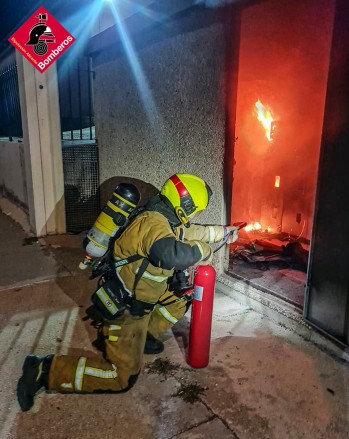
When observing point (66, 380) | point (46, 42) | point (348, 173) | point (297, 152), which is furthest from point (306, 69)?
point (66, 380)

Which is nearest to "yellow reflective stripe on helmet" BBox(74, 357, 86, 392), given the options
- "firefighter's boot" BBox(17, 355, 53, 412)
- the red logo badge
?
"firefighter's boot" BBox(17, 355, 53, 412)

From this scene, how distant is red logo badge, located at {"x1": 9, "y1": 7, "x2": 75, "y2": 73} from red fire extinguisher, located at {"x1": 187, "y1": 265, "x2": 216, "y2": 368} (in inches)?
216

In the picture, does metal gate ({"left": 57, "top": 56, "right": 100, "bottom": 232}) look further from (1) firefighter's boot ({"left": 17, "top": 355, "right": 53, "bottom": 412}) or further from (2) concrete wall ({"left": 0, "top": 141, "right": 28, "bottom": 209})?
(1) firefighter's boot ({"left": 17, "top": 355, "right": 53, "bottom": 412})

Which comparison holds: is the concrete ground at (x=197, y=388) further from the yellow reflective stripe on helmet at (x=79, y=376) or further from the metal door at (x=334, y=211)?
the metal door at (x=334, y=211)

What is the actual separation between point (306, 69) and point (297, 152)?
4.55 feet

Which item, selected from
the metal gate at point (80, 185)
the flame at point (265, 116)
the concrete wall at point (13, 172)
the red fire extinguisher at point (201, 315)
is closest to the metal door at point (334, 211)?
the red fire extinguisher at point (201, 315)

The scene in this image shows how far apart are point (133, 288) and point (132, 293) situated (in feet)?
0.14

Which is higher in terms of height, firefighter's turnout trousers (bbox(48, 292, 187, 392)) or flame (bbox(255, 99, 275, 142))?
flame (bbox(255, 99, 275, 142))

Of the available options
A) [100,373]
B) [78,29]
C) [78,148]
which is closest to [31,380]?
[100,373]

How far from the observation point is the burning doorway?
482 centimetres

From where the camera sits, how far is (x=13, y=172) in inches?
359

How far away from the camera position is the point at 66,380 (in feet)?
9.18

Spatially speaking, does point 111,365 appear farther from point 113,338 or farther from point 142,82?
point 142,82

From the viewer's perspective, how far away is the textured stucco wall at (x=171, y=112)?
454cm
